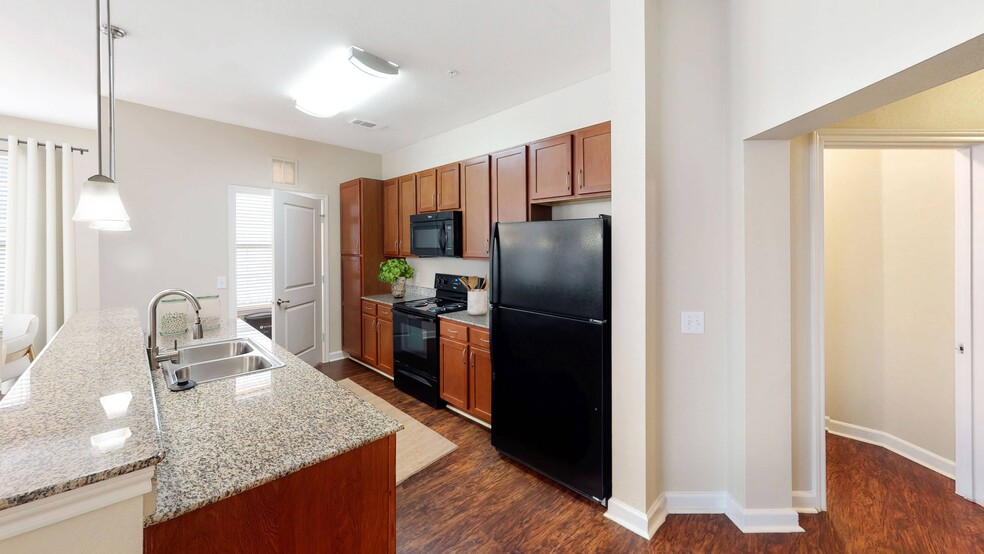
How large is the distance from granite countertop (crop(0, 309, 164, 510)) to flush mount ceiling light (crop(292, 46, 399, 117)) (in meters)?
2.13

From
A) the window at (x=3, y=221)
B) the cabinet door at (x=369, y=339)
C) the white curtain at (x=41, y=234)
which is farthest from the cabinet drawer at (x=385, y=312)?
the window at (x=3, y=221)

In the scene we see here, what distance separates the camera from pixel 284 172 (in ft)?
14.2

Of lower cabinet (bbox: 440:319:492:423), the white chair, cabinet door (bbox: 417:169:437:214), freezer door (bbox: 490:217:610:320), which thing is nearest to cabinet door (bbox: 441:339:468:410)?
lower cabinet (bbox: 440:319:492:423)

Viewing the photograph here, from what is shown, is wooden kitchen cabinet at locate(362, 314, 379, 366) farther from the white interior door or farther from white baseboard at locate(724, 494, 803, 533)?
white baseboard at locate(724, 494, 803, 533)

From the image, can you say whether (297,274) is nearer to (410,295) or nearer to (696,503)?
(410,295)

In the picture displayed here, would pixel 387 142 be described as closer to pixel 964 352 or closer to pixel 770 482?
pixel 770 482

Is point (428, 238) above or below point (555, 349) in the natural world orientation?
above

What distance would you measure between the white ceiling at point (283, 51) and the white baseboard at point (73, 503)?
7.41 ft

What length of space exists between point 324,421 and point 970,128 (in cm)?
336

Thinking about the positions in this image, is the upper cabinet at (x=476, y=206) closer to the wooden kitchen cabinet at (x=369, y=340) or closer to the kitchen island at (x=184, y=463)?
the wooden kitchen cabinet at (x=369, y=340)

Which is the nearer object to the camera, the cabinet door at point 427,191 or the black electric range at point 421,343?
the black electric range at point 421,343

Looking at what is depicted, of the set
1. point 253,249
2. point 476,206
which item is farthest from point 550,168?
point 253,249

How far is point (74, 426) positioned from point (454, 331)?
2.47 m

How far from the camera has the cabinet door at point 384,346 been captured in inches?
158
